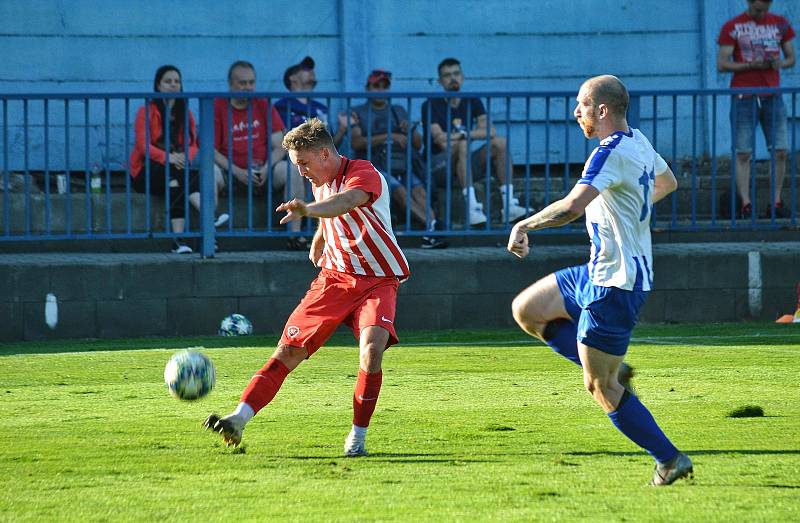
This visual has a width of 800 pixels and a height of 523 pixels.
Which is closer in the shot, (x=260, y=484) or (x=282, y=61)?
(x=260, y=484)

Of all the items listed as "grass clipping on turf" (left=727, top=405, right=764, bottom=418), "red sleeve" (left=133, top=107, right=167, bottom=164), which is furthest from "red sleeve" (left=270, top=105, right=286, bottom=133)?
"grass clipping on turf" (left=727, top=405, right=764, bottom=418)

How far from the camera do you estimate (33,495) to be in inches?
221

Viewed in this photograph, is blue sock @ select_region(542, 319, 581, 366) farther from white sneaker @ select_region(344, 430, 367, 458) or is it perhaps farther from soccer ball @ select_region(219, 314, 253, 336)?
soccer ball @ select_region(219, 314, 253, 336)

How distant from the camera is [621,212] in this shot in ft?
19.6

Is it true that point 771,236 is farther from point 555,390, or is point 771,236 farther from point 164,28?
point 164,28

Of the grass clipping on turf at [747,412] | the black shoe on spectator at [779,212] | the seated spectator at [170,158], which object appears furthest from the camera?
the black shoe on spectator at [779,212]

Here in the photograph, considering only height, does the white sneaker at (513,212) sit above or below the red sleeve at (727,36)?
below

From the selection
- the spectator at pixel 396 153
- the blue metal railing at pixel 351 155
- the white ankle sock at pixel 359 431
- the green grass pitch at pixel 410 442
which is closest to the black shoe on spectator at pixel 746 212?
the blue metal railing at pixel 351 155

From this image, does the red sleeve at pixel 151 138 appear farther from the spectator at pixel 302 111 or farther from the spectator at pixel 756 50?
the spectator at pixel 756 50

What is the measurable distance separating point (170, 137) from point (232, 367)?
3273 millimetres

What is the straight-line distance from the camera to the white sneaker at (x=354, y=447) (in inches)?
258

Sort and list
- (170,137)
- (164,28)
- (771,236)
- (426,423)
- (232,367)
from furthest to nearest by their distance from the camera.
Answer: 1. (164,28)
2. (771,236)
3. (170,137)
4. (232,367)
5. (426,423)

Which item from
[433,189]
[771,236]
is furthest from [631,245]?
[771,236]

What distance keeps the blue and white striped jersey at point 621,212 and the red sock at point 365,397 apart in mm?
1300
